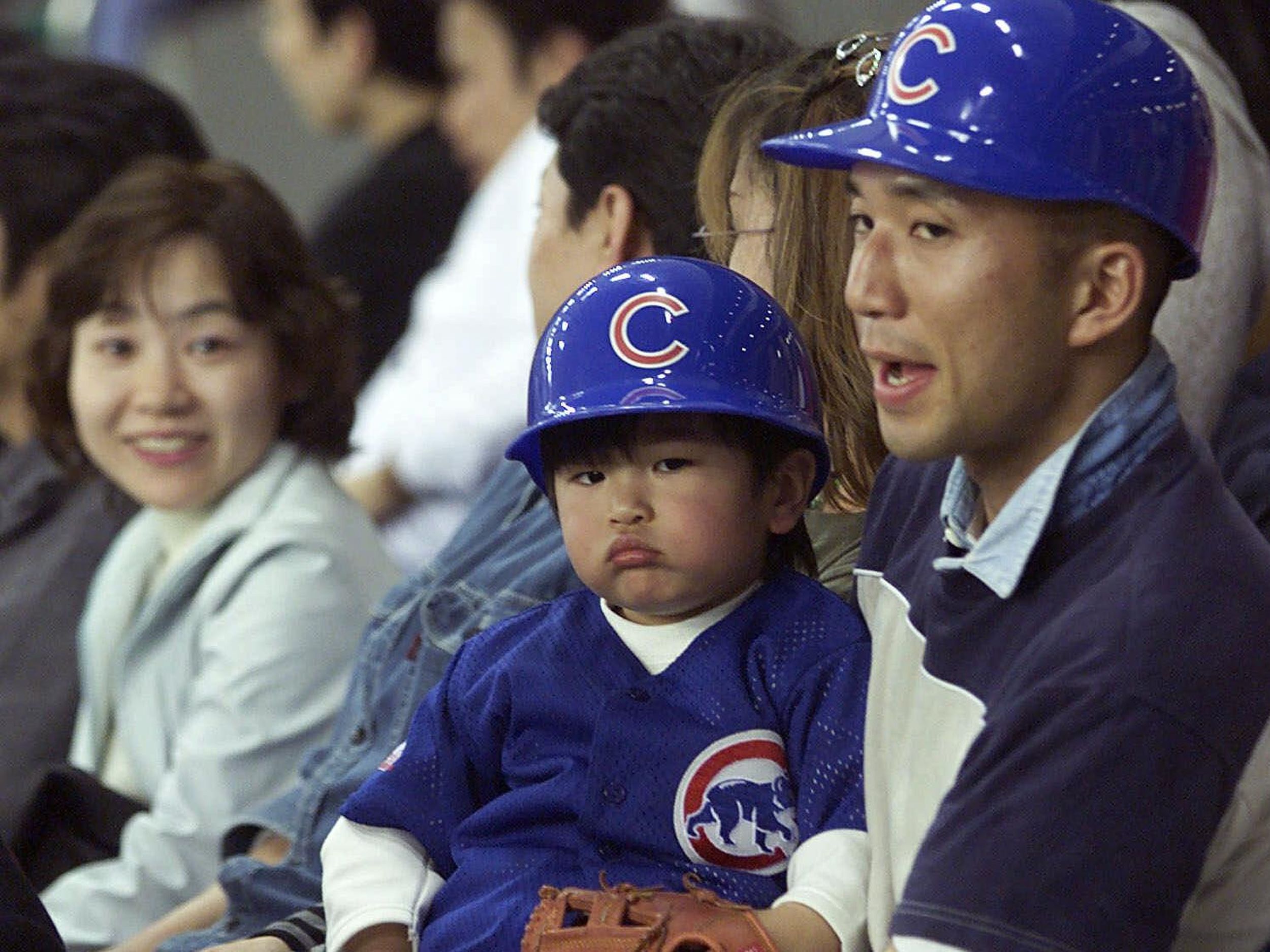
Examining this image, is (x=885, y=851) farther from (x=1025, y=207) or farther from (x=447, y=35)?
(x=447, y=35)

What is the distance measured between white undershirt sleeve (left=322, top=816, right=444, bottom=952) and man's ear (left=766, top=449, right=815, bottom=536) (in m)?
0.42

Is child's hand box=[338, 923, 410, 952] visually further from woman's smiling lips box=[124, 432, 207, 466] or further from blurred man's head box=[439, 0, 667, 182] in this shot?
blurred man's head box=[439, 0, 667, 182]

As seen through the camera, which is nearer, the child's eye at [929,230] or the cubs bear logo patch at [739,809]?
the child's eye at [929,230]

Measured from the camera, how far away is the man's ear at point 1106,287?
155cm

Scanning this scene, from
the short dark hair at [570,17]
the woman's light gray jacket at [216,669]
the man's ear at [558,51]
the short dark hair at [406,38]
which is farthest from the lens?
the short dark hair at [406,38]

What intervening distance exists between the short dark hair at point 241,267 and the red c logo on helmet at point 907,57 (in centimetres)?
165

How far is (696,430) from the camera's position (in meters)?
1.83

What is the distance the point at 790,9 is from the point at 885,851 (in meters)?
4.57

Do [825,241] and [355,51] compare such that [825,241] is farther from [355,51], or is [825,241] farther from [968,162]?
[355,51]

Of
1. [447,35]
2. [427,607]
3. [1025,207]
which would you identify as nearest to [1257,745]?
[1025,207]

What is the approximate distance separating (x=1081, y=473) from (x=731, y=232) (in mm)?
680

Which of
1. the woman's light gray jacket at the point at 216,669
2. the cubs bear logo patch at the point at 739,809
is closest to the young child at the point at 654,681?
the cubs bear logo patch at the point at 739,809

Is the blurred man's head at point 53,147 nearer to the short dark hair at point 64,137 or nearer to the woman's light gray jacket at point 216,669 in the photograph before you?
the short dark hair at point 64,137

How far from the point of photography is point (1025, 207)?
1.53 metres
